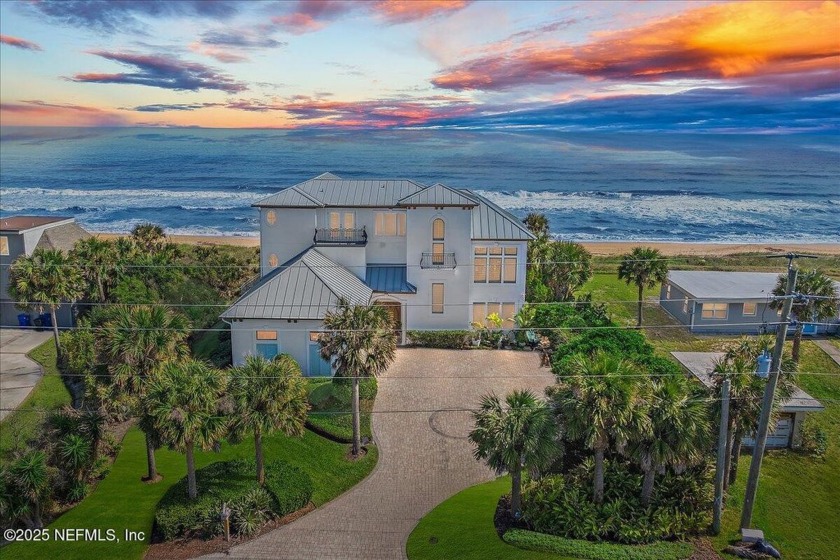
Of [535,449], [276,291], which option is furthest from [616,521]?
[276,291]

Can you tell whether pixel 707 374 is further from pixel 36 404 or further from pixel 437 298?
pixel 36 404

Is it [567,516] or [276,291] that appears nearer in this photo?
[567,516]

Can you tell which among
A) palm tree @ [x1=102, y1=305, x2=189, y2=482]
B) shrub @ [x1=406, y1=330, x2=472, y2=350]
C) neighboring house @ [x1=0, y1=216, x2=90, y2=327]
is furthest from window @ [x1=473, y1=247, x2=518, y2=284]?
neighboring house @ [x1=0, y1=216, x2=90, y2=327]

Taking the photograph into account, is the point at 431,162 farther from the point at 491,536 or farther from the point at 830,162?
the point at 491,536

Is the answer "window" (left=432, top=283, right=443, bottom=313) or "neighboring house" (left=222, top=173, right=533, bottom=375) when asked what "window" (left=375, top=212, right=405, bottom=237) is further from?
"window" (left=432, top=283, right=443, bottom=313)

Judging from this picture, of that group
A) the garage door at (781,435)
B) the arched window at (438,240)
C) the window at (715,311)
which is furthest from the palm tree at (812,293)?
the arched window at (438,240)

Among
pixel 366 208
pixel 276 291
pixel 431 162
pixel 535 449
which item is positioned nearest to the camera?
pixel 535 449

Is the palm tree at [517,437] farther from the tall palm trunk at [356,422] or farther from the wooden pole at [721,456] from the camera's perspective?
the tall palm trunk at [356,422]

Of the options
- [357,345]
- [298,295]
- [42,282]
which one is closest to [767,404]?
[357,345]
